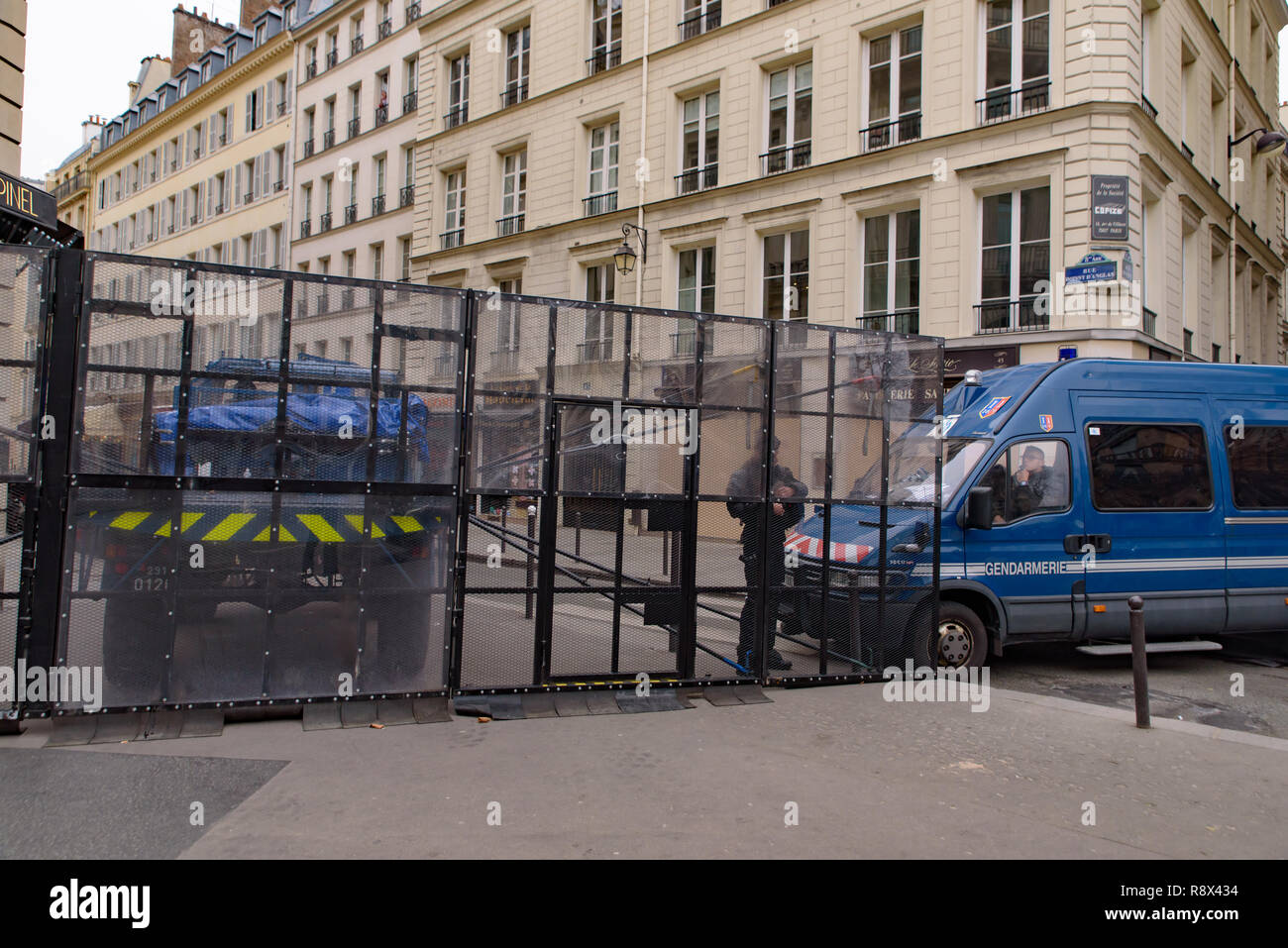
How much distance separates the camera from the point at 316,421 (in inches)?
233

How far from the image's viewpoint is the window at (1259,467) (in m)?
8.67

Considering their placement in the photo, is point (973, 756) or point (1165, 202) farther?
point (1165, 202)

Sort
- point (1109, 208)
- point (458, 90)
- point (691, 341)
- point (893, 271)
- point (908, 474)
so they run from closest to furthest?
point (691, 341), point (908, 474), point (1109, 208), point (893, 271), point (458, 90)

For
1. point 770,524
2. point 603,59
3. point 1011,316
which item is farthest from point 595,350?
point 603,59

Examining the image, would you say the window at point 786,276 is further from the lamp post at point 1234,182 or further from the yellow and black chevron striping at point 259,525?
the yellow and black chevron striping at point 259,525

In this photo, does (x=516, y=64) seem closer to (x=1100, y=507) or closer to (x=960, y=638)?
(x=1100, y=507)

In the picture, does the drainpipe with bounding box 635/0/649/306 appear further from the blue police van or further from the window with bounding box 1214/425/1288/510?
the window with bounding box 1214/425/1288/510

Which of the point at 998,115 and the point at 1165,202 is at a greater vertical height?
the point at 998,115

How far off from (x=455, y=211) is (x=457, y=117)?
2825 mm

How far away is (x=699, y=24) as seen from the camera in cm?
2158

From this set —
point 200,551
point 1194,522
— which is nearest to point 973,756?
point 1194,522

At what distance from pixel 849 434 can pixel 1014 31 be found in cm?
1329

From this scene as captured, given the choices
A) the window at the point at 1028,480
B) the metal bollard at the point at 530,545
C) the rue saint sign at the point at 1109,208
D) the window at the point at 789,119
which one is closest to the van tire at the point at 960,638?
the window at the point at 1028,480
